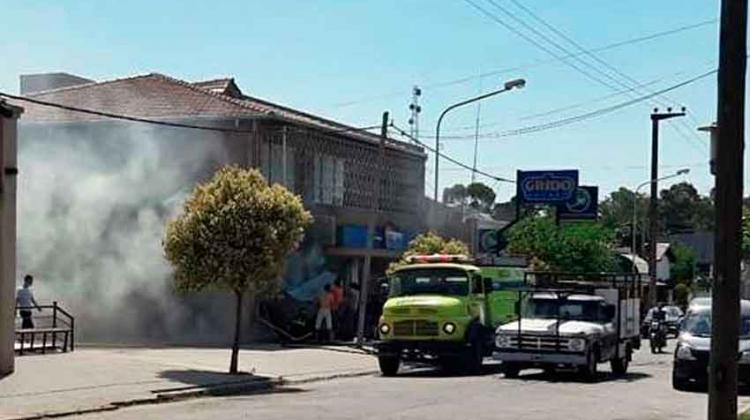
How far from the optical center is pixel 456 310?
27.1 metres

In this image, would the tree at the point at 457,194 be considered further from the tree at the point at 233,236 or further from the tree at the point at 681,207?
the tree at the point at 681,207

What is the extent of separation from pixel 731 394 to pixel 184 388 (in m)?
12.3

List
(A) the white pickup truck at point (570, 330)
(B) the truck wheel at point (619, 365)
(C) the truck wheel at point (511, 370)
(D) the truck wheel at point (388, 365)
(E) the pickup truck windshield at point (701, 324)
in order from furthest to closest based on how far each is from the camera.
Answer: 1. (B) the truck wheel at point (619, 365)
2. (D) the truck wheel at point (388, 365)
3. (C) the truck wheel at point (511, 370)
4. (A) the white pickup truck at point (570, 330)
5. (E) the pickup truck windshield at point (701, 324)

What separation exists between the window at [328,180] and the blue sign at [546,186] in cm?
1470

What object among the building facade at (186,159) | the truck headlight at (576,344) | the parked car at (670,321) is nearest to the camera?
the truck headlight at (576,344)

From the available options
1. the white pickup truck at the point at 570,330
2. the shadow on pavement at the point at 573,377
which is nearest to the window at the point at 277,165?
the white pickup truck at the point at 570,330

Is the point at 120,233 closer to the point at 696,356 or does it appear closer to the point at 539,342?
the point at 539,342

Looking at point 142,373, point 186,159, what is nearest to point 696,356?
point 142,373

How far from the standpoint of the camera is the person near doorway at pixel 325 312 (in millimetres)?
34312

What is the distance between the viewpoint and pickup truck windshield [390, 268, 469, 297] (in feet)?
91.4

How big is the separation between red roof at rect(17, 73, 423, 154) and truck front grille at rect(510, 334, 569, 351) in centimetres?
1186

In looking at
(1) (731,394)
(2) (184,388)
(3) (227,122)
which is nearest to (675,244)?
(3) (227,122)

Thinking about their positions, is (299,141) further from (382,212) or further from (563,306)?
(563,306)

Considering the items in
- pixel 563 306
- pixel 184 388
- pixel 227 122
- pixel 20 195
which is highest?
pixel 227 122
